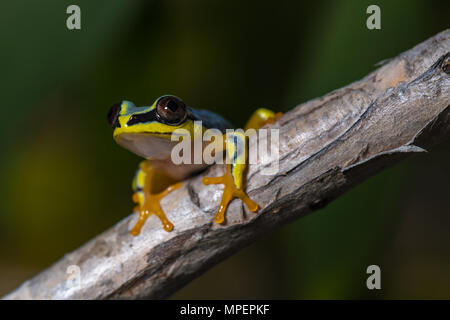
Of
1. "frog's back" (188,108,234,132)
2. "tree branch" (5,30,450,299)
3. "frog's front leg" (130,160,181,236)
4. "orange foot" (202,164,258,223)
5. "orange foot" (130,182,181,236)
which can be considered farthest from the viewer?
"frog's back" (188,108,234,132)

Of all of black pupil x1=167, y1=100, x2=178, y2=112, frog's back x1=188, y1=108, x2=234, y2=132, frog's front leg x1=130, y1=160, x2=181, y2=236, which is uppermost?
frog's back x1=188, y1=108, x2=234, y2=132

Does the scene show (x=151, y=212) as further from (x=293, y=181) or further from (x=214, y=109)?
(x=214, y=109)

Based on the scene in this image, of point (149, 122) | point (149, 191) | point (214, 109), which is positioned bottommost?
point (149, 191)

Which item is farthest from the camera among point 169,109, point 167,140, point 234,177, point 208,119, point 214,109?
point 214,109

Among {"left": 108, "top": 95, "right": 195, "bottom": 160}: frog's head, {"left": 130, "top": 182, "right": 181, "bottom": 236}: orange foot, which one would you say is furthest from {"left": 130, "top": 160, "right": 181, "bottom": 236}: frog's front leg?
{"left": 108, "top": 95, "right": 195, "bottom": 160}: frog's head

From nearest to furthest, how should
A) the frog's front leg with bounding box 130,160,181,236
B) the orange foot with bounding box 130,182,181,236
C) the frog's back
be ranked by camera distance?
the orange foot with bounding box 130,182,181,236 < the frog's front leg with bounding box 130,160,181,236 < the frog's back

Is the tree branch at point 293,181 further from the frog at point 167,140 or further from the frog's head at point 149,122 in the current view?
the frog's head at point 149,122

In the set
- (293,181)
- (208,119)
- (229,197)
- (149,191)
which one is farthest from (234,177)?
(149,191)

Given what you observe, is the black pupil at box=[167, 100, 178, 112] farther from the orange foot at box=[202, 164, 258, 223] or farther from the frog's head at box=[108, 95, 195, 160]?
the orange foot at box=[202, 164, 258, 223]
